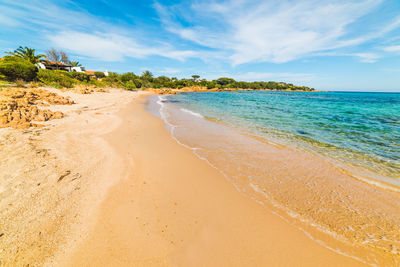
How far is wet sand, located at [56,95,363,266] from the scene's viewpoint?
2133mm

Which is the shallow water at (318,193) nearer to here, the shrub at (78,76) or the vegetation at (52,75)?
the vegetation at (52,75)

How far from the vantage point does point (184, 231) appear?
8.45 ft

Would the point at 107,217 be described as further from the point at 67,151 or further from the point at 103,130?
the point at 103,130

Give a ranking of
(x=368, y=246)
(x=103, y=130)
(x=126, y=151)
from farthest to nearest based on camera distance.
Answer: (x=103, y=130), (x=126, y=151), (x=368, y=246)

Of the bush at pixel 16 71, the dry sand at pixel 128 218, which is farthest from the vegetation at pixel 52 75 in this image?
the dry sand at pixel 128 218

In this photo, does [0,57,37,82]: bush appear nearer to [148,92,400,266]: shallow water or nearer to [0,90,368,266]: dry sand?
[0,90,368,266]: dry sand

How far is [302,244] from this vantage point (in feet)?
8.15

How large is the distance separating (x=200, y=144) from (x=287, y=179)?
12.0ft

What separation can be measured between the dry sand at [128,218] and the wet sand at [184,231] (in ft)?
0.05

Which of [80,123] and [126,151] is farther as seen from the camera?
[80,123]

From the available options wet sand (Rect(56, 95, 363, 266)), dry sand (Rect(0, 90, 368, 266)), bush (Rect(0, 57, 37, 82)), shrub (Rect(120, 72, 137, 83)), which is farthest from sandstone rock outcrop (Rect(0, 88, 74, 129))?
shrub (Rect(120, 72, 137, 83))

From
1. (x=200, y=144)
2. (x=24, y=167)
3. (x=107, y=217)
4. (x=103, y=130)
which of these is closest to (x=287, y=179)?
(x=200, y=144)

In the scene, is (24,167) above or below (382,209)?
above

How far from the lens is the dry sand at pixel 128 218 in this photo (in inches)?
83.0
